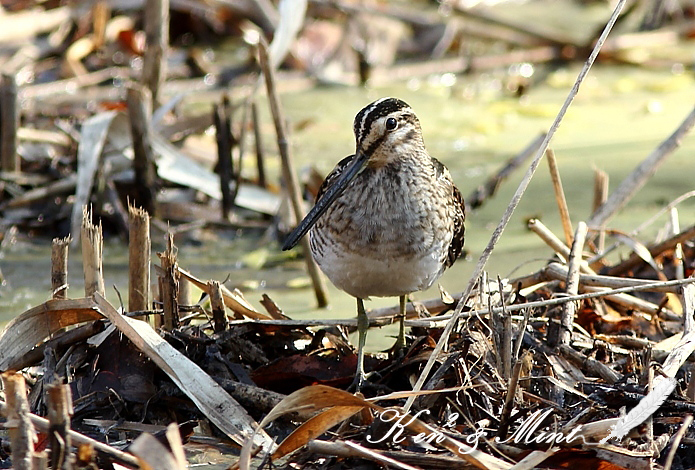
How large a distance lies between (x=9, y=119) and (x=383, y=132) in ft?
9.28

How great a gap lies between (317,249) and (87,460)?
1.39 m

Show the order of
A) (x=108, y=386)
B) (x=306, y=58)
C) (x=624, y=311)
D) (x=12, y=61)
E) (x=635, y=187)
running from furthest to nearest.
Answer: (x=306, y=58), (x=12, y=61), (x=635, y=187), (x=624, y=311), (x=108, y=386)

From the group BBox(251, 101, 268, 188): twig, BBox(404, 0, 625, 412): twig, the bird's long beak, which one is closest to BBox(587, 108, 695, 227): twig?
the bird's long beak

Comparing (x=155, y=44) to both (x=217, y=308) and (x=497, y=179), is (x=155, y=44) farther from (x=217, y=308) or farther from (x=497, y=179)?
(x=217, y=308)

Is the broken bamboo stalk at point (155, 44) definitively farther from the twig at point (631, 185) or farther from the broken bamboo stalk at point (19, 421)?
the broken bamboo stalk at point (19, 421)

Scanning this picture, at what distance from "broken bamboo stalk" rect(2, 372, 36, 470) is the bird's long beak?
125cm

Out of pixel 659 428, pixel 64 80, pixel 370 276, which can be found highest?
pixel 64 80

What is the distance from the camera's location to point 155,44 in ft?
17.8

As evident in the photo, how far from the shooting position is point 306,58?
308 inches

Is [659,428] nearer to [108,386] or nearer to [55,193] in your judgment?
[108,386]

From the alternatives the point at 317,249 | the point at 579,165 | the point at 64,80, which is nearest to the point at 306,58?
the point at 64,80

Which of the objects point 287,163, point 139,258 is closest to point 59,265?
point 139,258

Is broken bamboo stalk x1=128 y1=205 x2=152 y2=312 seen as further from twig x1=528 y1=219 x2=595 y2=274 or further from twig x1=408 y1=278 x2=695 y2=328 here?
twig x1=528 y1=219 x2=595 y2=274

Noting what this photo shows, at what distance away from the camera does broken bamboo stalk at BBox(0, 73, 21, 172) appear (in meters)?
5.44
